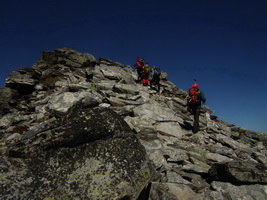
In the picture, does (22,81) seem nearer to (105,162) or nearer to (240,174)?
(105,162)

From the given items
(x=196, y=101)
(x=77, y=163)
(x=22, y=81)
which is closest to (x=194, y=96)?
(x=196, y=101)

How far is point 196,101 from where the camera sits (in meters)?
17.0

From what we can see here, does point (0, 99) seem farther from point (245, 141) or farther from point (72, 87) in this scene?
point (245, 141)

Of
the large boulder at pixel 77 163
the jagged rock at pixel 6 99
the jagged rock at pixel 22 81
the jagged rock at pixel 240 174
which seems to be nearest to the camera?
the large boulder at pixel 77 163

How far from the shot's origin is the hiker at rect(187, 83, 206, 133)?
16.7 m

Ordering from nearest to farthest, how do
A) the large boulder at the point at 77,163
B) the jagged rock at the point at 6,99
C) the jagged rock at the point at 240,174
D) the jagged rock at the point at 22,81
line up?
1. the large boulder at the point at 77,163
2. the jagged rock at the point at 240,174
3. the jagged rock at the point at 6,99
4. the jagged rock at the point at 22,81

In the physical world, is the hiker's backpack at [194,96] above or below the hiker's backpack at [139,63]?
below

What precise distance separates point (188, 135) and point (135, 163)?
10722 millimetres

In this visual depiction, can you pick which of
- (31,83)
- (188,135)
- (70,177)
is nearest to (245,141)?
(188,135)

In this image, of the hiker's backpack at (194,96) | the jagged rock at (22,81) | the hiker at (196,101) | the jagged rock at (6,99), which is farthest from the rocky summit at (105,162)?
the jagged rock at (22,81)

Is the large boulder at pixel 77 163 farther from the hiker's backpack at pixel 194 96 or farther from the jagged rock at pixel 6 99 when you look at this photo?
the jagged rock at pixel 6 99

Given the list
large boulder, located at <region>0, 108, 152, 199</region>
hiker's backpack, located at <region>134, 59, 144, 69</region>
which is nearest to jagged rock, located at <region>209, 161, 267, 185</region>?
large boulder, located at <region>0, 108, 152, 199</region>

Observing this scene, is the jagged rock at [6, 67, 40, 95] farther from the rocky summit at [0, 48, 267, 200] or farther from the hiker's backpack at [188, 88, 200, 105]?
the hiker's backpack at [188, 88, 200, 105]

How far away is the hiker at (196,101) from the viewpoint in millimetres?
16689
